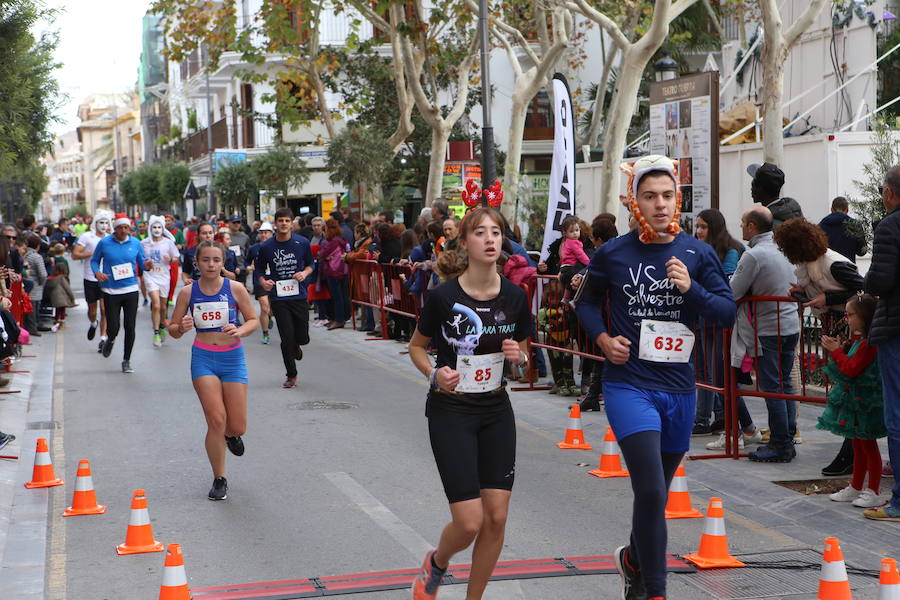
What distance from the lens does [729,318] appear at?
5191 millimetres

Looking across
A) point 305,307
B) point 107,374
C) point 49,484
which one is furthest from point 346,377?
point 49,484

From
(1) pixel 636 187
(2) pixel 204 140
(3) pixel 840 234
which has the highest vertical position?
(2) pixel 204 140

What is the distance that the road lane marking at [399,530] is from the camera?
19.1ft

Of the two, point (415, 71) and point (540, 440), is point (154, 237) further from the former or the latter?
point (540, 440)

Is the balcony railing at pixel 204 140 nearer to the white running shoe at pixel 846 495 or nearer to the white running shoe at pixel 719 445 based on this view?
the white running shoe at pixel 719 445

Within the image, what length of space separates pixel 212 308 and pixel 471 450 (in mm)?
3791

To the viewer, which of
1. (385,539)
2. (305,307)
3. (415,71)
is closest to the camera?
(385,539)

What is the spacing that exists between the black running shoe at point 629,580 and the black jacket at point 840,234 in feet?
26.9

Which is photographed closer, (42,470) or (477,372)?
(477,372)

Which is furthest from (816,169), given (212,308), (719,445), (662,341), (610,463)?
(662,341)

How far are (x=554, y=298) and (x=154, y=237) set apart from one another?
943 centimetres

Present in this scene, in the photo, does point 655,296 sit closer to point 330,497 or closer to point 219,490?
point 330,497

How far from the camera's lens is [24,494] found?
8398 mm

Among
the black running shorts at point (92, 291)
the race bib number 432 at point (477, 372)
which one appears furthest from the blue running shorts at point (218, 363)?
the black running shorts at point (92, 291)
